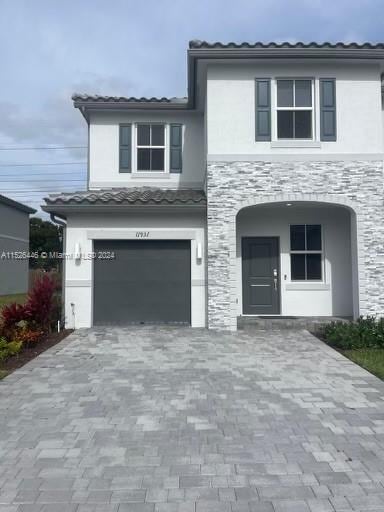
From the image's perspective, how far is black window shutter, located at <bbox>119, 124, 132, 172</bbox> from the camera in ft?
45.3

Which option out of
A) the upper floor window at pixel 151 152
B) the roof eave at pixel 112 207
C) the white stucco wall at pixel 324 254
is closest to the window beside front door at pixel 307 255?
the white stucco wall at pixel 324 254

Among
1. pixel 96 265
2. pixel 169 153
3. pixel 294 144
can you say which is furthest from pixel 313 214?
pixel 96 265

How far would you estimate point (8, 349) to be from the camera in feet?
26.6

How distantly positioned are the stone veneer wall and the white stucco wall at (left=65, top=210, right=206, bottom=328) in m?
0.61

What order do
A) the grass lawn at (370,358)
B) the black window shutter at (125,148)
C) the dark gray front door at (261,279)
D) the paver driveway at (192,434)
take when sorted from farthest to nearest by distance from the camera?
the black window shutter at (125,148) → the dark gray front door at (261,279) → the grass lawn at (370,358) → the paver driveway at (192,434)

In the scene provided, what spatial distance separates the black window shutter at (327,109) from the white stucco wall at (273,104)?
4.1 inches

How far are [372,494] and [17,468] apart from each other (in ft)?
9.84

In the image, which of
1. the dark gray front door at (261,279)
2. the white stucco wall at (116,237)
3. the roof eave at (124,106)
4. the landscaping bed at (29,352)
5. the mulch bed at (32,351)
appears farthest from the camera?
the roof eave at (124,106)

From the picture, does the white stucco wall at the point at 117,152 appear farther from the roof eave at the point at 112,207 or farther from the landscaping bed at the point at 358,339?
the landscaping bed at the point at 358,339

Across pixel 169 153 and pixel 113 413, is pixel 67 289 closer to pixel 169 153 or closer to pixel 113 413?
pixel 169 153

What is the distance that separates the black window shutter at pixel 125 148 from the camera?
1381 cm

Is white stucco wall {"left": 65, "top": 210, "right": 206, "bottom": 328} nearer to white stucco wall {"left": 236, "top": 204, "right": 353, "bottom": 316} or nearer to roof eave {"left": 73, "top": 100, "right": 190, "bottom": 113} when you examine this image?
white stucco wall {"left": 236, "top": 204, "right": 353, "bottom": 316}

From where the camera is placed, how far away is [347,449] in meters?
4.18

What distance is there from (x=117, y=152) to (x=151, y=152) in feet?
3.59
